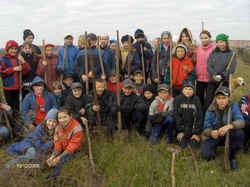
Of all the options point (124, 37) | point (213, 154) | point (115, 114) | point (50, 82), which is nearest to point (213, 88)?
point (213, 154)

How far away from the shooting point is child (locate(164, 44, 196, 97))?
17.7 ft

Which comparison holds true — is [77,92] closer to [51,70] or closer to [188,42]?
[51,70]

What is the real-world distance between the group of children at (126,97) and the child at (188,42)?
0.06 ft

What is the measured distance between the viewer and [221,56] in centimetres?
506

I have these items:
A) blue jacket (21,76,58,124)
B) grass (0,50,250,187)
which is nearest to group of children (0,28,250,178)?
blue jacket (21,76,58,124)

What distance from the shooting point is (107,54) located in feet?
20.8

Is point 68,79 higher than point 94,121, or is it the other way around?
point 68,79

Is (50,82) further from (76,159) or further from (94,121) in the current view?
(76,159)

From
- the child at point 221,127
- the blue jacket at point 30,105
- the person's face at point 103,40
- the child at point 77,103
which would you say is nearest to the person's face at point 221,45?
the child at point 221,127

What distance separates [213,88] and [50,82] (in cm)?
387

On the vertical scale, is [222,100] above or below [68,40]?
below

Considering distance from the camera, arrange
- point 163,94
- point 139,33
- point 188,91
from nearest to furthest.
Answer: point 188,91, point 163,94, point 139,33

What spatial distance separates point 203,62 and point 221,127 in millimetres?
1767

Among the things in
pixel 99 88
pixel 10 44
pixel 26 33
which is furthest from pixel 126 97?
pixel 26 33
